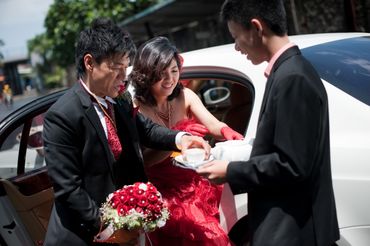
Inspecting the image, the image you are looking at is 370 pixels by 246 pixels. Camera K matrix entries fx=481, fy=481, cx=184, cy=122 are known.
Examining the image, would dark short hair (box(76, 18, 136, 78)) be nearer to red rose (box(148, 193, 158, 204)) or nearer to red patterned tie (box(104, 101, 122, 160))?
red patterned tie (box(104, 101, 122, 160))

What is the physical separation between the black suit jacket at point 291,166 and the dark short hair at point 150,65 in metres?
1.22

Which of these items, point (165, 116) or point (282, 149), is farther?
point (165, 116)

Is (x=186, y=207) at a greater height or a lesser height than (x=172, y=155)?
lesser

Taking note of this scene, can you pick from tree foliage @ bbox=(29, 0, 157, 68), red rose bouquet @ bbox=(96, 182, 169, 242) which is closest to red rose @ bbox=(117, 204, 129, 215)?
red rose bouquet @ bbox=(96, 182, 169, 242)

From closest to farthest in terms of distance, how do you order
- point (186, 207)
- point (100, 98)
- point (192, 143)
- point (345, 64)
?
point (100, 98) < point (192, 143) < point (345, 64) < point (186, 207)

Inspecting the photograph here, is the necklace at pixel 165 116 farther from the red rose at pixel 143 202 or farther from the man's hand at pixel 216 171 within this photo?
the man's hand at pixel 216 171

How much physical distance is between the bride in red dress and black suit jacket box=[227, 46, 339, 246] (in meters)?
0.88

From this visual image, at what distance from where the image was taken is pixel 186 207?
258 centimetres

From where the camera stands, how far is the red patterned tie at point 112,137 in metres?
2.02

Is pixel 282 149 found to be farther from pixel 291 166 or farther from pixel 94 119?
pixel 94 119

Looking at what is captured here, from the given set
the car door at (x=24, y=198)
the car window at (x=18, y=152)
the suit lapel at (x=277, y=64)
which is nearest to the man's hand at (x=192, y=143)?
the suit lapel at (x=277, y=64)

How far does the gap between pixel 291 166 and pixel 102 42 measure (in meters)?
0.91

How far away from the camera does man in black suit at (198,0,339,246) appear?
1.45 m

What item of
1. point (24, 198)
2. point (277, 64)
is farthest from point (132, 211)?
point (24, 198)
